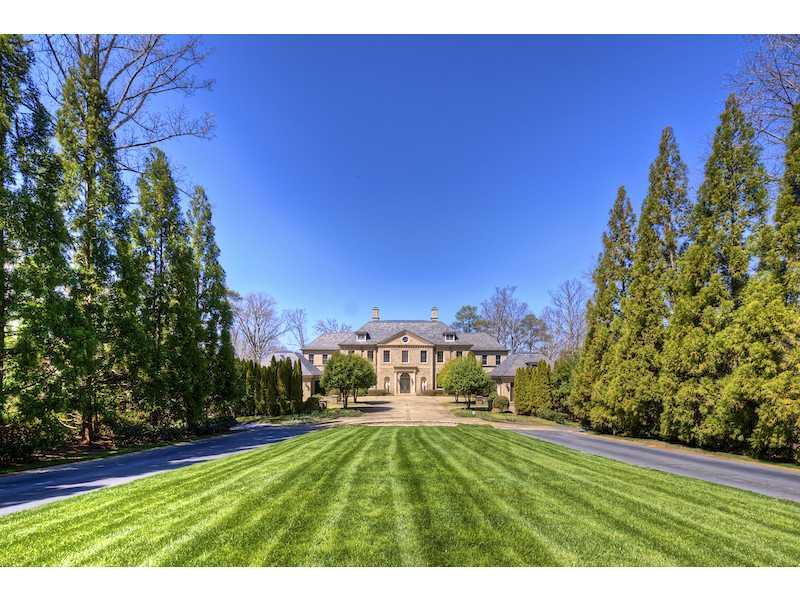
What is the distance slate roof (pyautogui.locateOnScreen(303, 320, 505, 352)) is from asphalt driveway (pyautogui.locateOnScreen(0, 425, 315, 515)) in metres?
31.0

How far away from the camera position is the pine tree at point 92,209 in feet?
33.6

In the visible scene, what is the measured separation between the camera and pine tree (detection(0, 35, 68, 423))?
7.79 m

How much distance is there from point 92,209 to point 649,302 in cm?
2046

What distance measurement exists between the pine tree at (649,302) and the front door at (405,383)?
27.2 meters

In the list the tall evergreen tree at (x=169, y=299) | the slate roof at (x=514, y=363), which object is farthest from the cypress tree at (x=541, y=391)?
the tall evergreen tree at (x=169, y=299)

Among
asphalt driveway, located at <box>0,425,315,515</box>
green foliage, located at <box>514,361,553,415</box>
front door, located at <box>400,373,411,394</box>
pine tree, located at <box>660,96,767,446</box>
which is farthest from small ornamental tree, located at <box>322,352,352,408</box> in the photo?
pine tree, located at <box>660,96,767,446</box>

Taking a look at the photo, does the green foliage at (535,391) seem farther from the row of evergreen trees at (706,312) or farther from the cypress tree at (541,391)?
the row of evergreen trees at (706,312)

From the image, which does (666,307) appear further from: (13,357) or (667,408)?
(13,357)

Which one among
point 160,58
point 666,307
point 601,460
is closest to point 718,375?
point 666,307

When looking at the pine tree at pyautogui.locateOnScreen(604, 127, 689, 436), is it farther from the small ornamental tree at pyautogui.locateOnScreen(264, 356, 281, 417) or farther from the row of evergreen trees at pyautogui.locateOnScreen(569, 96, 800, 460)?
the small ornamental tree at pyautogui.locateOnScreen(264, 356, 281, 417)

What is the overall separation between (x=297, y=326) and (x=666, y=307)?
48160 millimetres

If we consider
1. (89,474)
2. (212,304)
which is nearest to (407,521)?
(89,474)

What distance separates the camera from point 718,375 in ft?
34.4

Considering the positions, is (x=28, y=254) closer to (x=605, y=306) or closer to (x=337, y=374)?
(x=337, y=374)
